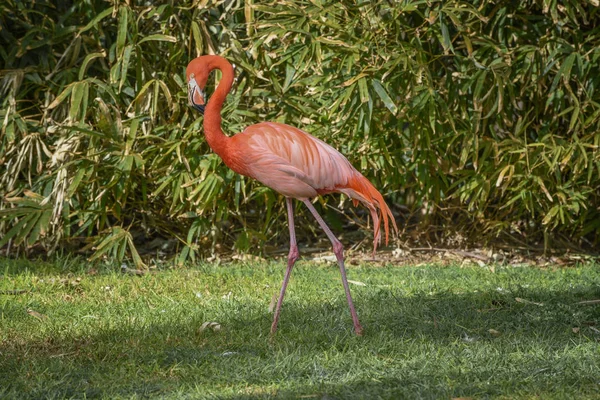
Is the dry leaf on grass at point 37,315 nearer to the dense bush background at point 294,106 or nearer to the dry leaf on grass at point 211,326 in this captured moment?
the dry leaf on grass at point 211,326

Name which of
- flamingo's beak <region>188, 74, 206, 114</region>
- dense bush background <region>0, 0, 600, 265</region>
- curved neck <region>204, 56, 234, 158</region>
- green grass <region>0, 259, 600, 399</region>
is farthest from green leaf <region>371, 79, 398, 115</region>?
flamingo's beak <region>188, 74, 206, 114</region>

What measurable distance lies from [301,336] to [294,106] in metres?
2.18

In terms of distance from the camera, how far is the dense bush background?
5582 mm

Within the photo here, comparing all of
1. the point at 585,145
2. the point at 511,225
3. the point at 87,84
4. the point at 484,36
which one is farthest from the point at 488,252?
the point at 87,84

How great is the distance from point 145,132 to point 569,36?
9.28ft

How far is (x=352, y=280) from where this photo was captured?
5.42 metres

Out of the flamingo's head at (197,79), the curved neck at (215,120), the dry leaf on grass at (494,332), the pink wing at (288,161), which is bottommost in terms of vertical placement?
the dry leaf on grass at (494,332)

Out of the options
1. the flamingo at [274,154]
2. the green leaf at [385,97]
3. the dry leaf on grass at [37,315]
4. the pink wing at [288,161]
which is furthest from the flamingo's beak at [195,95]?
the green leaf at [385,97]

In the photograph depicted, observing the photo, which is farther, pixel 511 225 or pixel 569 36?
pixel 511 225

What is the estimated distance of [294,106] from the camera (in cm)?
583

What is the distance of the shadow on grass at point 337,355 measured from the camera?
10.9 feet

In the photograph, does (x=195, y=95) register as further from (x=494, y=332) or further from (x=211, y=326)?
(x=494, y=332)

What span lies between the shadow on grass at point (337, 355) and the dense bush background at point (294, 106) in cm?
145

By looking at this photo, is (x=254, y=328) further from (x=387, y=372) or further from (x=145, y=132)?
(x=145, y=132)
